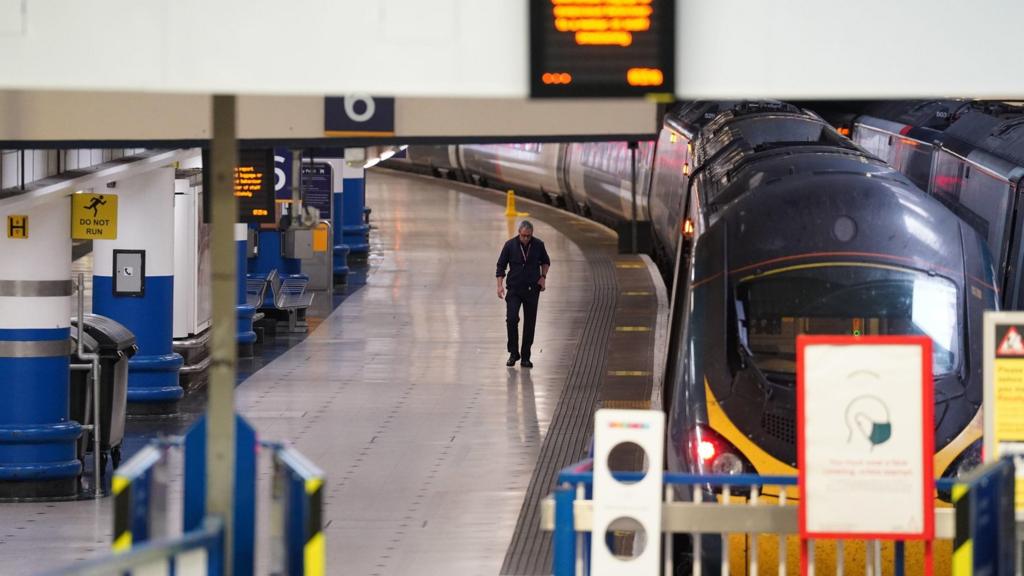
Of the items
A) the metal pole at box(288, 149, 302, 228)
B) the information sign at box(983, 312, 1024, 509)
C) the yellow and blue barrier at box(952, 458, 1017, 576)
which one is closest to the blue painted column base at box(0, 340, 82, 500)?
the information sign at box(983, 312, 1024, 509)

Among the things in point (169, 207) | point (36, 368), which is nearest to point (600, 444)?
point (36, 368)

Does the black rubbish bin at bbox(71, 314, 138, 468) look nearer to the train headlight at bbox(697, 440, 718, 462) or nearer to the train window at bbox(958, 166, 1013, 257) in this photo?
the train headlight at bbox(697, 440, 718, 462)

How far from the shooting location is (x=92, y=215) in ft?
46.7

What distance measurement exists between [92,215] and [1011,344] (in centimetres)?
856

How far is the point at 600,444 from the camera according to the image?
294 inches

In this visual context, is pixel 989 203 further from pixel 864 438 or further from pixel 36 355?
pixel 864 438

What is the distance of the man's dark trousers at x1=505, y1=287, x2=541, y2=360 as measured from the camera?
1955cm

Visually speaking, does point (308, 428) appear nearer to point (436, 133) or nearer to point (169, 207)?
point (169, 207)

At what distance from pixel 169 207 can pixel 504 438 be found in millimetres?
3979

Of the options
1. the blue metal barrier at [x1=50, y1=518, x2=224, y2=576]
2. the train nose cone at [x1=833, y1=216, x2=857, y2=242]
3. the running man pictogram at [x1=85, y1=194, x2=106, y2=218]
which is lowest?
the blue metal barrier at [x1=50, y1=518, x2=224, y2=576]

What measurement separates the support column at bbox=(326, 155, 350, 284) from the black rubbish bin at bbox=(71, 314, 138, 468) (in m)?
13.3

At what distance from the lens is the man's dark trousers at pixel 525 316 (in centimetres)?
1955

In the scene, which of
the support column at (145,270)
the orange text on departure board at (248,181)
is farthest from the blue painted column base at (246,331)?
the support column at (145,270)

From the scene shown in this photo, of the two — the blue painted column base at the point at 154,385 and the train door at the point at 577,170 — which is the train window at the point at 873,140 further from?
the train door at the point at 577,170
